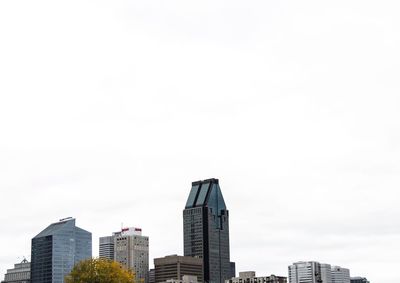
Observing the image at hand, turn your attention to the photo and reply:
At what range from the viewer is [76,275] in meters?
135

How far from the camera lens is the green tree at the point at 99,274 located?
434 ft

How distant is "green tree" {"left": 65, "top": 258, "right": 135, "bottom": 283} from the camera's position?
132 meters

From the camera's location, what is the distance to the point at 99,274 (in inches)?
5226

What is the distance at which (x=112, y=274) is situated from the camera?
132m

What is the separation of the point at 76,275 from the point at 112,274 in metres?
6.63
